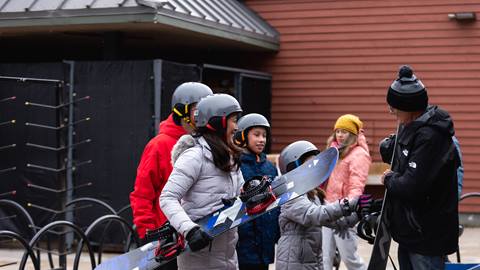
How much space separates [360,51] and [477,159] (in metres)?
2.52

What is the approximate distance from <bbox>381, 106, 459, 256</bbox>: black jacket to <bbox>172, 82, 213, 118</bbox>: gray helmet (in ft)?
5.25

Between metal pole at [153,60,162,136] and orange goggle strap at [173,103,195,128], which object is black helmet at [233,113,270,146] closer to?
orange goggle strap at [173,103,195,128]

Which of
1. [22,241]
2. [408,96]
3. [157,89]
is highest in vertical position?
[408,96]

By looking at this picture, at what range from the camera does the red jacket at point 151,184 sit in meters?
6.44

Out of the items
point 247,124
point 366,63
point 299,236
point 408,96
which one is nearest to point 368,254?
point 366,63

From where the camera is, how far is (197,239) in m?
5.07

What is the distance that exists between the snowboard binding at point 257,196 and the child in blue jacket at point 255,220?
0.87 metres

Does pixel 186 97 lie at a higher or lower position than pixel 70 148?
higher

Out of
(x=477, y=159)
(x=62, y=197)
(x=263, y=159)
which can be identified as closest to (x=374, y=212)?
(x=263, y=159)

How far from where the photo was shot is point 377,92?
15.2 m

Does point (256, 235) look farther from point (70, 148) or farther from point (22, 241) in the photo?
point (70, 148)

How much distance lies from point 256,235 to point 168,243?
4.01 ft

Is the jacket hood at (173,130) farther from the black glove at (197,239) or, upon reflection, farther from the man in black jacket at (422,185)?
the man in black jacket at (422,185)

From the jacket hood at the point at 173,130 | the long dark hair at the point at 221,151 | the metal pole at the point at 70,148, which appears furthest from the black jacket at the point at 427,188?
the metal pole at the point at 70,148
